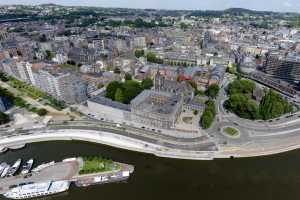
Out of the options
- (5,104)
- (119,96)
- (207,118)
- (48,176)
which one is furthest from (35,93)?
(207,118)

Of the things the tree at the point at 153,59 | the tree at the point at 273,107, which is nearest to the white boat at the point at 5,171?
the tree at the point at 273,107

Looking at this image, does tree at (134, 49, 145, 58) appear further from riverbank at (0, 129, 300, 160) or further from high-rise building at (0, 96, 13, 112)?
riverbank at (0, 129, 300, 160)

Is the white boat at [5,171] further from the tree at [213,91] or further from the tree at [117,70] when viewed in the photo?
the tree at [213,91]

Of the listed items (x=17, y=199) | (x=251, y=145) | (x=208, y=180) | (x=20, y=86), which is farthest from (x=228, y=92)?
(x=20, y=86)

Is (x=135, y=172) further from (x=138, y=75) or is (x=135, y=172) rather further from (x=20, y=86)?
(x=20, y=86)

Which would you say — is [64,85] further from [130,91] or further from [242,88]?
[242,88]

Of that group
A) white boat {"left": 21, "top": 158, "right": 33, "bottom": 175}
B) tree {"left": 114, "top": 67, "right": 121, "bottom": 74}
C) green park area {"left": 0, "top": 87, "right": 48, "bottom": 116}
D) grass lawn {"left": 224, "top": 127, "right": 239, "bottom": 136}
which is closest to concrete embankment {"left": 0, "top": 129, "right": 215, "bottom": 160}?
white boat {"left": 21, "top": 158, "right": 33, "bottom": 175}
